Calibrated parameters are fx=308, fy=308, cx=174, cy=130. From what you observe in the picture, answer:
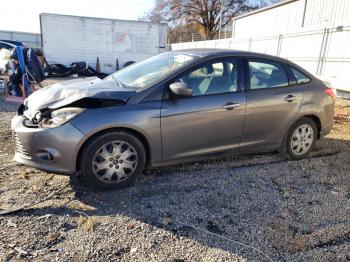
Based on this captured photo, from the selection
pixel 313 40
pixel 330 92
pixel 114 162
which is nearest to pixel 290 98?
pixel 330 92

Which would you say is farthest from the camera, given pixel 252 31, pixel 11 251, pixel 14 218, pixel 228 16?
pixel 228 16

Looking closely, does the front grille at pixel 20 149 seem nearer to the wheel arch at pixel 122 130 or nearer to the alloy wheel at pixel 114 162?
the wheel arch at pixel 122 130

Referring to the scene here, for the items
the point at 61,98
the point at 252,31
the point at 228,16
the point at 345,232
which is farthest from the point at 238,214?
the point at 228,16

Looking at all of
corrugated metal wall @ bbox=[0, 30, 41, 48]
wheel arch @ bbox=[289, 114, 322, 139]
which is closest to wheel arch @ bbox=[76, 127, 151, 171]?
wheel arch @ bbox=[289, 114, 322, 139]

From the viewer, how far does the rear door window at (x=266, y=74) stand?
4132 millimetres

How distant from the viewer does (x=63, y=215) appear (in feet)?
9.82

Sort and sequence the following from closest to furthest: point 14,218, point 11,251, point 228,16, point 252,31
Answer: point 11,251 → point 14,218 → point 252,31 → point 228,16

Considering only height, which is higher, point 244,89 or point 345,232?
point 244,89

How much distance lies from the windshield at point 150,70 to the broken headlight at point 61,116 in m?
0.79

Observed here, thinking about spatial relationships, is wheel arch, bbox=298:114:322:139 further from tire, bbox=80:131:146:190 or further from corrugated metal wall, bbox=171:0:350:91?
corrugated metal wall, bbox=171:0:350:91

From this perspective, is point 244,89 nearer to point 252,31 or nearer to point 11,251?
point 11,251

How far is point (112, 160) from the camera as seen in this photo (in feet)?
11.2

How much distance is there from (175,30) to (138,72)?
138 feet

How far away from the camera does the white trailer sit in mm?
15164
